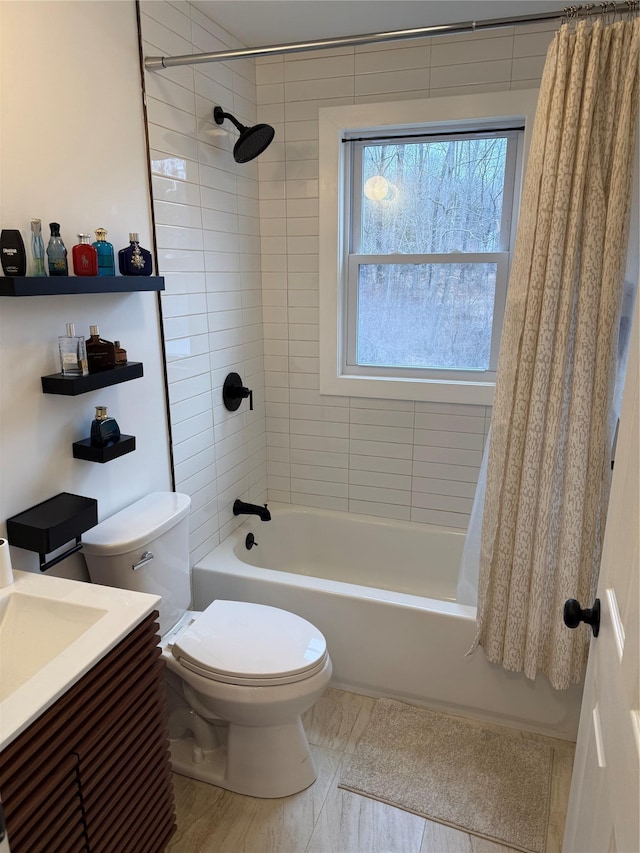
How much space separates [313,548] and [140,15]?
2.20 meters

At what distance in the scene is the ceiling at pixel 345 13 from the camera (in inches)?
77.0

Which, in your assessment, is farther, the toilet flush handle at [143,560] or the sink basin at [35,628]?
the toilet flush handle at [143,560]

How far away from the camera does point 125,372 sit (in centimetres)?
162

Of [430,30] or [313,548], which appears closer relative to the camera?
[430,30]

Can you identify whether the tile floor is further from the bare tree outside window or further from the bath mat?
the bare tree outside window

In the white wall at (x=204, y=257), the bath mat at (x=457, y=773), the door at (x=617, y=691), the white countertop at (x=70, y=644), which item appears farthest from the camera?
the white wall at (x=204, y=257)

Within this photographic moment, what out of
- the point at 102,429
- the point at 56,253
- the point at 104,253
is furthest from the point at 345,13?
the point at 102,429

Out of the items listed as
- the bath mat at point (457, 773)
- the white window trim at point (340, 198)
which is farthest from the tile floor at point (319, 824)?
the white window trim at point (340, 198)

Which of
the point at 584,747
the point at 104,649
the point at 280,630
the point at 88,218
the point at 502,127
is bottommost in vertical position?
the point at 280,630

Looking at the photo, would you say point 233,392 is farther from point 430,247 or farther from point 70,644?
point 70,644

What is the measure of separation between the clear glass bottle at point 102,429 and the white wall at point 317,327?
121cm

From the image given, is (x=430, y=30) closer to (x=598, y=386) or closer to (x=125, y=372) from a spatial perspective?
(x=598, y=386)

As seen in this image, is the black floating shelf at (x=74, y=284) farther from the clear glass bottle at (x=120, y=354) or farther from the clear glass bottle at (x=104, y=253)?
the clear glass bottle at (x=120, y=354)

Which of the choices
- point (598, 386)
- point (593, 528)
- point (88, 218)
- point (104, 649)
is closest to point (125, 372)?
point (88, 218)
